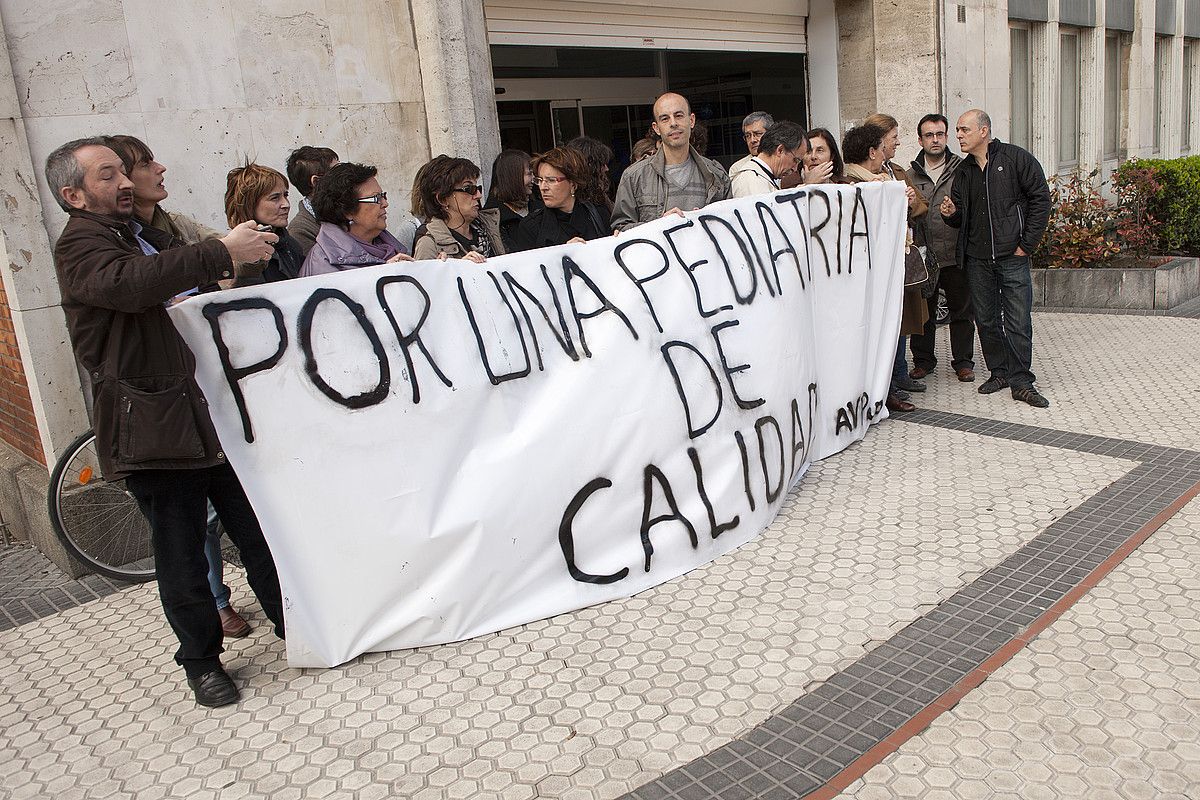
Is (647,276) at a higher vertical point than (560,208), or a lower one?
lower

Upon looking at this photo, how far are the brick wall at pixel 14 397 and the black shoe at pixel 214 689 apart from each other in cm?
227

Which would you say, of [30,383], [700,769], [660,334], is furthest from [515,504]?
[30,383]

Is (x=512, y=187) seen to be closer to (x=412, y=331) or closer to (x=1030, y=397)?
(x=412, y=331)

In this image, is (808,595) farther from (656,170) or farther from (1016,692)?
(656,170)

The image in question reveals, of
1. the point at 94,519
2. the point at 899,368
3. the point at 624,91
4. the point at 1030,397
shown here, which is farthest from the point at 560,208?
the point at 624,91

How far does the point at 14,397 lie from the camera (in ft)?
16.8

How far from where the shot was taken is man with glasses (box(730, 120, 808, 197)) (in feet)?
16.6

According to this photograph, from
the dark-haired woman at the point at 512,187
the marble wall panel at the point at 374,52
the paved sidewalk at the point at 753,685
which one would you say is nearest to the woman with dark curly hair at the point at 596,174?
the dark-haired woman at the point at 512,187

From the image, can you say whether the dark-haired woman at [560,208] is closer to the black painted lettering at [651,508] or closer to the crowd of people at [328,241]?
the crowd of people at [328,241]

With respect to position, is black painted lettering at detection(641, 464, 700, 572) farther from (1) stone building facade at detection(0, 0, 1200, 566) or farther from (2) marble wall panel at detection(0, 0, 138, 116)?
(2) marble wall panel at detection(0, 0, 138, 116)

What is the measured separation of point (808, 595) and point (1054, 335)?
17.9ft

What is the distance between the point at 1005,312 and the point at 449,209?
377cm

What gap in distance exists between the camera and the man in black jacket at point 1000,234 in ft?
19.3

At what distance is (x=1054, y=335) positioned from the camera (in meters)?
8.01
